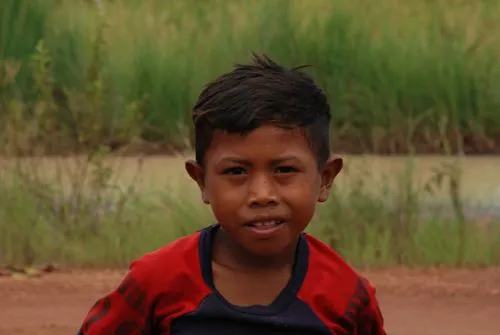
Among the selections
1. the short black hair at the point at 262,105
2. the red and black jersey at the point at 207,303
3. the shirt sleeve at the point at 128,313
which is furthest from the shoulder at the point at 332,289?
the shirt sleeve at the point at 128,313

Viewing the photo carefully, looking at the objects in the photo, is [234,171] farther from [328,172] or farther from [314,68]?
[314,68]

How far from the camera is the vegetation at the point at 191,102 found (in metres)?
6.72

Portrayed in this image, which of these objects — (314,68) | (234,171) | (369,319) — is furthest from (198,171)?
(314,68)

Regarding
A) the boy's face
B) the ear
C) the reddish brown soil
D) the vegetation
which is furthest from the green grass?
the boy's face

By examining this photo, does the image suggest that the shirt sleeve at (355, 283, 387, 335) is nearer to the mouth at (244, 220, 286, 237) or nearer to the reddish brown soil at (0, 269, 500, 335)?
the mouth at (244, 220, 286, 237)

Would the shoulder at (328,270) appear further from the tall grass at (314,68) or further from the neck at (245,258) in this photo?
the tall grass at (314,68)

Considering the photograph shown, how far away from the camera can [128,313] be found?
9.80 feet

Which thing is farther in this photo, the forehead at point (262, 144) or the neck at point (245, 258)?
the neck at point (245, 258)

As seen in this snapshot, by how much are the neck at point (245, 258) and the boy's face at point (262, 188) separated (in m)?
0.07

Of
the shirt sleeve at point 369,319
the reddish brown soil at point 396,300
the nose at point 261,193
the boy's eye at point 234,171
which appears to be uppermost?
the boy's eye at point 234,171

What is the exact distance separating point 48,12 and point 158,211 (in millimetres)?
3978

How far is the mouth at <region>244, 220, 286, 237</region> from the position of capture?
2883 millimetres

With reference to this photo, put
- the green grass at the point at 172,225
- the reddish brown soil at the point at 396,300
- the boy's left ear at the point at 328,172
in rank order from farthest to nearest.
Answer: the green grass at the point at 172,225
the reddish brown soil at the point at 396,300
the boy's left ear at the point at 328,172

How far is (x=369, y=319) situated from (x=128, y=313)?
0.50m
